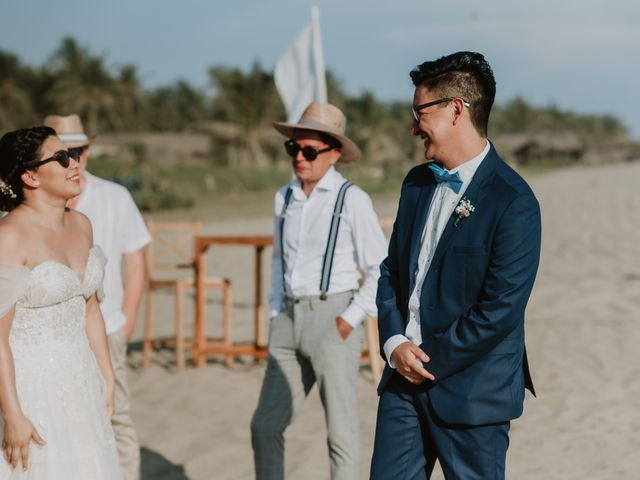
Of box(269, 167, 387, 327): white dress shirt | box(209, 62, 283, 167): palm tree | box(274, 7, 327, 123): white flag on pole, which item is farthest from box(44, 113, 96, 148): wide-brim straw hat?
box(209, 62, 283, 167): palm tree

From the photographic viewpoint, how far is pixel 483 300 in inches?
107

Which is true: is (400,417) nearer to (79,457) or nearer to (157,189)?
(79,457)

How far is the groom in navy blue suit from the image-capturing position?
8.83 feet

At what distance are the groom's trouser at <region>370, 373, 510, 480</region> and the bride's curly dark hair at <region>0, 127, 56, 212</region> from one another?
1.47 metres

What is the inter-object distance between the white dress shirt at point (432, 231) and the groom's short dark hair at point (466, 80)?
143mm

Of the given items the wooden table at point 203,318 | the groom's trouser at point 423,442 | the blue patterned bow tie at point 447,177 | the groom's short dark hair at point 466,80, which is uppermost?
the groom's short dark hair at point 466,80

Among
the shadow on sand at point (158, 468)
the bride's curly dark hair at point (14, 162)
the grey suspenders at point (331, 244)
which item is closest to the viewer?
the bride's curly dark hair at point (14, 162)

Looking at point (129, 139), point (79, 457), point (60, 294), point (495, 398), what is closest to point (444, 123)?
point (495, 398)

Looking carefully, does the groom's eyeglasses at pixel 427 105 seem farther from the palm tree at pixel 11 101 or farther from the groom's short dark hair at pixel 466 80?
the palm tree at pixel 11 101

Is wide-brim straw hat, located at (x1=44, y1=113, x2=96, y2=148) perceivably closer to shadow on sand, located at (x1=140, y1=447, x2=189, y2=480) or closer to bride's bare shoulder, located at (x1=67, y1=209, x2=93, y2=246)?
bride's bare shoulder, located at (x1=67, y1=209, x2=93, y2=246)

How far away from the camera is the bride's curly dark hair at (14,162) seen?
3209mm

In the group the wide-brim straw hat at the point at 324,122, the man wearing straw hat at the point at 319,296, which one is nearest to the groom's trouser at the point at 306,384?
the man wearing straw hat at the point at 319,296

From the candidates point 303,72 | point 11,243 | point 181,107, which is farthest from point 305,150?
point 181,107

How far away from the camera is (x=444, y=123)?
112 inches
